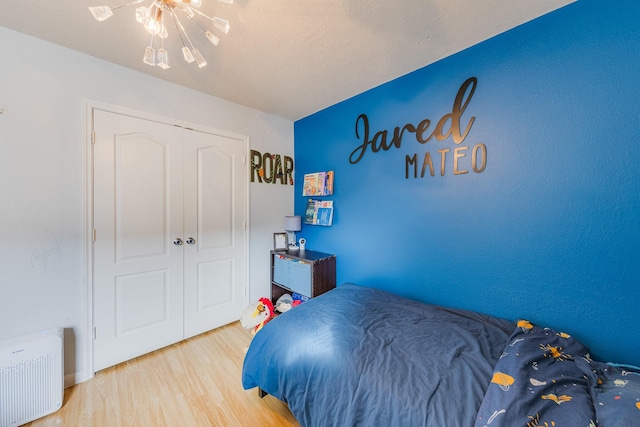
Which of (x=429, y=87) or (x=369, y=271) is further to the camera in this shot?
(x=369, y=271)

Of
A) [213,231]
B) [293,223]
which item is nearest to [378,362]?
[293,223]

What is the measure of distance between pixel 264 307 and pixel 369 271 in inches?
47.2

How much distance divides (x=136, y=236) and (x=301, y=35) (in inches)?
79.5

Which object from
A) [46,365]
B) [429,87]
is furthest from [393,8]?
[46,365]

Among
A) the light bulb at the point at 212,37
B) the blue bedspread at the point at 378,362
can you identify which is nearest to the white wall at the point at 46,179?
the light bulb at the point at 212,37

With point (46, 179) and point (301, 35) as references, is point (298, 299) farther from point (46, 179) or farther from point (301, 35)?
point (301, 35)

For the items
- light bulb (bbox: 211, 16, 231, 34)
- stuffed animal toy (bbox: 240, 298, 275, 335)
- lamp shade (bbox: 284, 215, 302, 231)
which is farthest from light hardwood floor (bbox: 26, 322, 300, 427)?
light bulb (bbox: 211, 16, 231, 34)

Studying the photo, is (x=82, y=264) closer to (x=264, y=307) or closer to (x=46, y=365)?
(x=46, y=365)

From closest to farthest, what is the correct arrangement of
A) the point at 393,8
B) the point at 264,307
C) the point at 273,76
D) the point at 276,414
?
the point at 393,8 → the point at 276,414 → the point at 273,76 → the point at 264,307

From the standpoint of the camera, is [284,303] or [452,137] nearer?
[452,137]

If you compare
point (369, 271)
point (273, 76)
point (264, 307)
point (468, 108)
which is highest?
point (273, 76)

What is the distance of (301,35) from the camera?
151cm

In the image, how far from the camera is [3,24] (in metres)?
1.44

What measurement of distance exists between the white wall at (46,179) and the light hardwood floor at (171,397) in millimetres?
261
